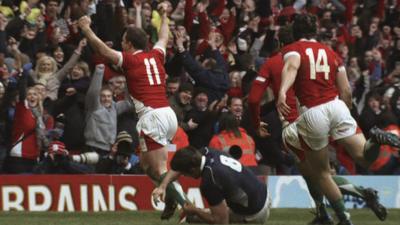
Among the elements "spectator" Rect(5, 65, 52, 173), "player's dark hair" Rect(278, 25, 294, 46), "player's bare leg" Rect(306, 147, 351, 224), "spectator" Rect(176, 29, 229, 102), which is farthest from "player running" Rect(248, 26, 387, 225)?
"spectator" Rect(176, 29, 229, 102)

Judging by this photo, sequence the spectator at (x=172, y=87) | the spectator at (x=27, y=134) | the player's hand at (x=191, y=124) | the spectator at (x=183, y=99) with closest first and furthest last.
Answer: the spectator at (x=27, y=134) → the player's hand at (x=191, y=124) → the spectator at (x=183, y=99) → the spectator at (x=172, y=87)

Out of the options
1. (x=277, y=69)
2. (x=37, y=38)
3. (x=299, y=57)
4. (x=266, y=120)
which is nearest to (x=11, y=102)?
(x=37, y=38)

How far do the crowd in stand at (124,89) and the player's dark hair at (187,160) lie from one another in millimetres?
5134

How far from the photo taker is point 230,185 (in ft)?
43.4

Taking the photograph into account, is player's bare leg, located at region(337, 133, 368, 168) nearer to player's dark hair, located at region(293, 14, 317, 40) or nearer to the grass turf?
player's dark hair, located at region(293, 14, 317, 40)

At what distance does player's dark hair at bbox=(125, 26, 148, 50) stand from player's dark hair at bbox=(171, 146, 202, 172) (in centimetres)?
214

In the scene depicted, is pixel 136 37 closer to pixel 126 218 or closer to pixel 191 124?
pixel 126 218

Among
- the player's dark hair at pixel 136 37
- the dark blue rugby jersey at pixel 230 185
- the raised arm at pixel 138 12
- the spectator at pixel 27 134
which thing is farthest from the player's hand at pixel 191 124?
the dark blue rugby jersey at pixel 230 185

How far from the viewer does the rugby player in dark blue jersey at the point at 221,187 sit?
42.8 feet

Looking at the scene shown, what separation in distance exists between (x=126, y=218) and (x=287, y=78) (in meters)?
3.69

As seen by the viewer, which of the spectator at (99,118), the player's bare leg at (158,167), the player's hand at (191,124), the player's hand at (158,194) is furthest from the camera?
the player's hand at (191,124)

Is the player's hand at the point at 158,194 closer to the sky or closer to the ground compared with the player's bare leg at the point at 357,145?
closer to the ground

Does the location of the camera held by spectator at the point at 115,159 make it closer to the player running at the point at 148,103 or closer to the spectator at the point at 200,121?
→ the spectator at the point at 200,121

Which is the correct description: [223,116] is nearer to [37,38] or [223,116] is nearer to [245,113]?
[245,113]
